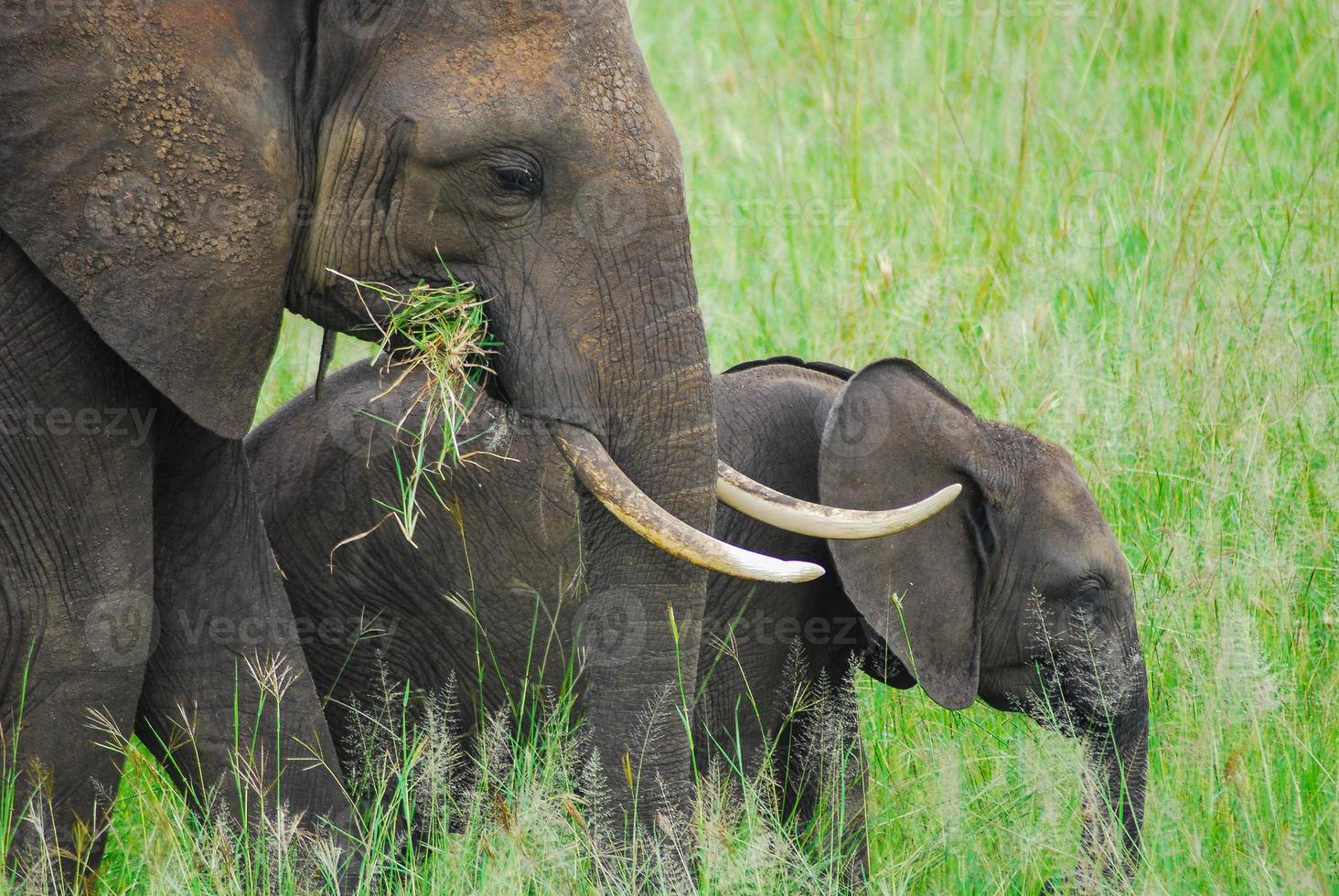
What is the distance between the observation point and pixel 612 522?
11.0 ft

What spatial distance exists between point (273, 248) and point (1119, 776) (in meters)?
2.20

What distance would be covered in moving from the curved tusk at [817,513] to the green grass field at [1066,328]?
586mm

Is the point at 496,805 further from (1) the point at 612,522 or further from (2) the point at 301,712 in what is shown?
(1) the point at 612,522

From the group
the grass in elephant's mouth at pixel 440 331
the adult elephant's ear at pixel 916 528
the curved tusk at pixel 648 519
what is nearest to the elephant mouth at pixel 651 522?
the curved tusk at pixel 648 519

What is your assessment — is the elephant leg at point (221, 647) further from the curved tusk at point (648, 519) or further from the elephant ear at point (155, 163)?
the curved tusk at point (648, 519)

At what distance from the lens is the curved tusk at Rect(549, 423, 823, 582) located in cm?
317

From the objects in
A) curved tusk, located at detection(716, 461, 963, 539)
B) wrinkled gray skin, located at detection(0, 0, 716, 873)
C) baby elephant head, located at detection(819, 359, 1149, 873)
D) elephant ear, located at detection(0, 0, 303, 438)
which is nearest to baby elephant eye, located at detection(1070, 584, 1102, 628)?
baby elephant head, located at detection(819, 359, 1149, 873)

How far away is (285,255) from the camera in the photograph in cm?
319

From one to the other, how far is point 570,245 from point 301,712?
1121mm

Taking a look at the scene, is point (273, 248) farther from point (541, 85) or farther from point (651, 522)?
point (651, 522)

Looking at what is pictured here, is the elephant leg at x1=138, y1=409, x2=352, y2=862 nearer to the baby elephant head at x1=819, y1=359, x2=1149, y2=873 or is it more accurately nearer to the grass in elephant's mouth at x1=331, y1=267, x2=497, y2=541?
the grass in elephant's mouth at x1=331, y1=267, x2=497, y2=541

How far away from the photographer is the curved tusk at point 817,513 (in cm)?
339

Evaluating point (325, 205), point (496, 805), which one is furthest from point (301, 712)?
point (325, 205)

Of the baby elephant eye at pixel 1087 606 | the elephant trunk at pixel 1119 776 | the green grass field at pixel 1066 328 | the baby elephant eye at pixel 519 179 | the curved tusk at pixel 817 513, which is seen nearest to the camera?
the baby elephant eye at pixel 519 179
